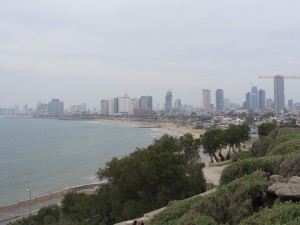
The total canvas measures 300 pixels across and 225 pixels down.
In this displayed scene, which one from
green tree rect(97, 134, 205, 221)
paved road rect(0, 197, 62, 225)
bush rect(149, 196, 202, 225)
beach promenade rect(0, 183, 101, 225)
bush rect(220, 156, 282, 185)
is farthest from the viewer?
beach promenade rect(0, 183, 101, 225)

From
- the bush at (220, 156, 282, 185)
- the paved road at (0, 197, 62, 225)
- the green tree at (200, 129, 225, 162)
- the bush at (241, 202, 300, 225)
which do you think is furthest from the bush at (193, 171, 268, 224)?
the green tree at (200, 129, 225, 162)

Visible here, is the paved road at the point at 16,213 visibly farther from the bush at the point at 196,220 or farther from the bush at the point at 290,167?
the bush at the point at 290,167

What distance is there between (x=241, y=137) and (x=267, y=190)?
25.6 metres

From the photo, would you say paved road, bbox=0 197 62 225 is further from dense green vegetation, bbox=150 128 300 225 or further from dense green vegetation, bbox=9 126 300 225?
dense green vegetation, bbox=150 128 300 225

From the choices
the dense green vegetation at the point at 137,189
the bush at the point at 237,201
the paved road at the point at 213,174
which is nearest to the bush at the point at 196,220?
the bush at the point at 237,201

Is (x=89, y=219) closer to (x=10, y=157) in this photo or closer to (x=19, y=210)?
(x=19, y=210)

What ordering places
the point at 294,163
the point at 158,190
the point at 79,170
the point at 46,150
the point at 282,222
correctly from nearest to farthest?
1. the point at 282,222
2. the point at 294,163
3. the point at 158,190
4. the point at 79,170
5. the point at 46,150

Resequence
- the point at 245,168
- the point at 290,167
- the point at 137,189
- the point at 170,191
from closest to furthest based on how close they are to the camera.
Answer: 1. the point at 290,167
2. the point at 245,168
3. the point at 170,191
4. the point at 137,189

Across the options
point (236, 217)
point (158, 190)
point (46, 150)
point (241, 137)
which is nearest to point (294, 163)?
point (236, 217)

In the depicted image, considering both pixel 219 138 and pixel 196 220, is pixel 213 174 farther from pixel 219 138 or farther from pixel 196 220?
pixel 196 220

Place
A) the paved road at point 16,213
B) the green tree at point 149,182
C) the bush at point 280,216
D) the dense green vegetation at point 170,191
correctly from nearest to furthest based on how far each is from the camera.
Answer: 1. the bush at point 280,216
2. the dense green vegetation at point 170,191
3. the green tree at point 149,182
4. the paved road at point 16,213

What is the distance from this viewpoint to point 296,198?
5.35 metres

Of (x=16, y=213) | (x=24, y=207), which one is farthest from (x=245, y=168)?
(x=24, y=207)

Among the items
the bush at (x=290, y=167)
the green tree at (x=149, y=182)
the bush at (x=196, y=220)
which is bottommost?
the green tree at (x=149, y=182)
